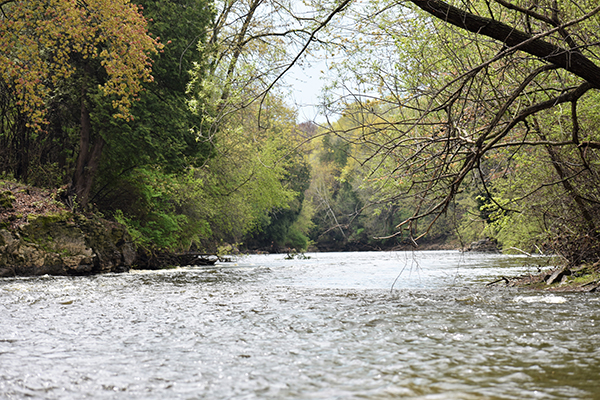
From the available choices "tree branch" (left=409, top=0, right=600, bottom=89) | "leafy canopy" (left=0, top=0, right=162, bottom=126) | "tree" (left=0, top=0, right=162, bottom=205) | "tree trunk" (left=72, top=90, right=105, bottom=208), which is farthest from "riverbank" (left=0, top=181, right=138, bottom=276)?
"tree branch" (left=409, top=0, right=600, bottom=89)

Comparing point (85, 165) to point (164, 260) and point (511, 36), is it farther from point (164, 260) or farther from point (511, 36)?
point (511, 36)

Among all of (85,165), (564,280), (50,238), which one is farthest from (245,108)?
(85,165)

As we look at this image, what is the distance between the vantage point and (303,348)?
459 cm

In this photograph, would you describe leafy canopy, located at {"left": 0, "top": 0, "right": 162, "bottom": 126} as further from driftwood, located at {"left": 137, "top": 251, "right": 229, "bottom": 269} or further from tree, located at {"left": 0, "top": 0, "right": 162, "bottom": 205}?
driftwood, located at {"left": 137, "top": 251, "right": 229, "bottom": 269}

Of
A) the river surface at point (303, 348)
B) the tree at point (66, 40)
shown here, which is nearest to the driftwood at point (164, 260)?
the tree at point (66, 40)

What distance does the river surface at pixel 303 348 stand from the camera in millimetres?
3322

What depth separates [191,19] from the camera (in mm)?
19094

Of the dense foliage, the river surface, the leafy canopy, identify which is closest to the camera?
the river surface

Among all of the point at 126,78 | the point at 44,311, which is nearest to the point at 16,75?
the point at 126,78

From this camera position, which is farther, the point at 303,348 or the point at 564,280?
the point at 564,280

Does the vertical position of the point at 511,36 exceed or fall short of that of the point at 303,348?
it exceeds it

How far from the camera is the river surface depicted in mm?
3322

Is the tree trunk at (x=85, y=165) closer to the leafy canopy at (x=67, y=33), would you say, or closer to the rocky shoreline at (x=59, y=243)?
the rocky shoreline at (x=59, y=243)

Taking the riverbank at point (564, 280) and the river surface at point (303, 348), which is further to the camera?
the riverbank at point (564, 280)
